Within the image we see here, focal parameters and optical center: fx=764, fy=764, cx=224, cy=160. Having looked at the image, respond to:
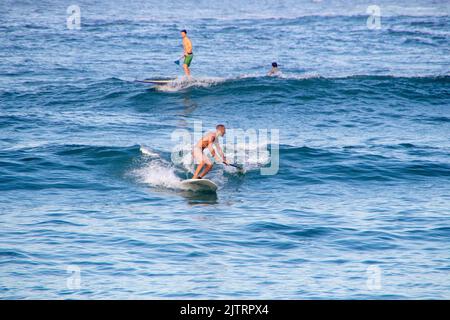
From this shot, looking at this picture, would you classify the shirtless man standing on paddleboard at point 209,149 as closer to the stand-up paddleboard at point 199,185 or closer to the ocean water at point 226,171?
the stand-up paddleboard at point 199,185

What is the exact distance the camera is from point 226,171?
62.7 ft

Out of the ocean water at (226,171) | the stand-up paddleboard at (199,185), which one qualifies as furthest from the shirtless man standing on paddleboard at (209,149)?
the ocean water at (226,171)

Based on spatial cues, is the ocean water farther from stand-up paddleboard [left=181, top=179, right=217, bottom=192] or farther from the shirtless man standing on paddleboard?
the shirtless man standing on paddleboard

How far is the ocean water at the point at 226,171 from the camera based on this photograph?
482 inches

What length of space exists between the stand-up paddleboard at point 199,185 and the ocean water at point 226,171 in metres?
0.18

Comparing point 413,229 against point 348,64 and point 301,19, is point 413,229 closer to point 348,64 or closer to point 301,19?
point 348,64

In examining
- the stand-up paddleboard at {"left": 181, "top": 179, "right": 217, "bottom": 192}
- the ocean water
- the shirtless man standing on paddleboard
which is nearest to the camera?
the ocean water

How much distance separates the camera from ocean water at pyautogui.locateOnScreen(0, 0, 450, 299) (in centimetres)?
1224

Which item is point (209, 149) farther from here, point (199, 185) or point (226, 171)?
point (226, 171)

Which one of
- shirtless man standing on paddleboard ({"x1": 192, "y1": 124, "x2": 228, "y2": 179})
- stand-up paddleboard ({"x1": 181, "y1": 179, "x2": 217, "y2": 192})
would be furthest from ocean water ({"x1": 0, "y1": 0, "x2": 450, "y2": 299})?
shirtless man standing on paddleboard ({"x1": 192, "y1": 124, "x2": 228, "y2": 179})

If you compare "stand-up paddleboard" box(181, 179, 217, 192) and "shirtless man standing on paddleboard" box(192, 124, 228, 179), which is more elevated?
"shirtless man standing on paddleboard" box(192, 124, 228, 179)

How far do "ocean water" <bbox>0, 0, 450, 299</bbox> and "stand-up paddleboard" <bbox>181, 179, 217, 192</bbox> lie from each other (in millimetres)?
182

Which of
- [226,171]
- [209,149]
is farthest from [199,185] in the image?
[226,171]

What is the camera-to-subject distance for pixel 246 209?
1603 cm
